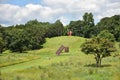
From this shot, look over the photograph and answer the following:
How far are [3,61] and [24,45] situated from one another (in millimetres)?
48150

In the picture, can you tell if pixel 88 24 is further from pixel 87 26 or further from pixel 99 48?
pixel 99 48

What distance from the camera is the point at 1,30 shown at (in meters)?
130

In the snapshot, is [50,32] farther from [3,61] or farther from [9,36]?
[3,61]

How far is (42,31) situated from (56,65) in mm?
89212

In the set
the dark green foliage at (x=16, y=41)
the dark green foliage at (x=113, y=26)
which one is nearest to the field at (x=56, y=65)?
the dark green foliage at (x=16, y=41)

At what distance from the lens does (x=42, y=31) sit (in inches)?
5674

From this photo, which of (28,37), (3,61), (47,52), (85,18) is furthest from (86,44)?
(85,18)

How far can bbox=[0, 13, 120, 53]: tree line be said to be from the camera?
11488 cm

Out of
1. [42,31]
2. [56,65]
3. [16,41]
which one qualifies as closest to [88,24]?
[42,31]

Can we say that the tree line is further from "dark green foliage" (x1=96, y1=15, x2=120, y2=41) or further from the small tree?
the small tree

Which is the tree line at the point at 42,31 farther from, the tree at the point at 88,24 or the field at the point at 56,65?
the field at the point at 56,65

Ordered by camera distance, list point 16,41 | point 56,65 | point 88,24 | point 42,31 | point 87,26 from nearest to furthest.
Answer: point 56,65
point 16,41
point 42,31
point 87,26
point 88,24

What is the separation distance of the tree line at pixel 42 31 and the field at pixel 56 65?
4222 mm

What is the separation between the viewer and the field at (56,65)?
37406 mm
